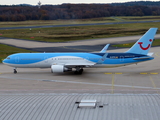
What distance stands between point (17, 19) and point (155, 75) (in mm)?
134160

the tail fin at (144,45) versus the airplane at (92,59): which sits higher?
the tail fin at (144,45)

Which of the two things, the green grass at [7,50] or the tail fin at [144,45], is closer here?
the tail fin at [144,45]

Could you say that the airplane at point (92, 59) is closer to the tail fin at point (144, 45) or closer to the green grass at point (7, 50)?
the tail fin at point (144, 45)

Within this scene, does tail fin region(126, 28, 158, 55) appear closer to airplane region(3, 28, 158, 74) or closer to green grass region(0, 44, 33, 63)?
airplane region(3, 28, 158, 74)

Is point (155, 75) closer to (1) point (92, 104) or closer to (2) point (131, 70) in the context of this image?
(2) point (131, 70)

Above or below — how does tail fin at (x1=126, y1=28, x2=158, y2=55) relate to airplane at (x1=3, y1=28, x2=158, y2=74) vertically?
above

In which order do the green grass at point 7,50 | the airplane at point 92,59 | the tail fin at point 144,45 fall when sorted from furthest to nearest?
the green grass at point 7,50 → the tail fin at point 144,45 → the airplane at point 92,59

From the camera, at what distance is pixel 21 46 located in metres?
77.9

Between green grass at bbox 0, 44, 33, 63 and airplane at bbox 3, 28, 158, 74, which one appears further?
green grass at bbox 0, 44, 33, 63

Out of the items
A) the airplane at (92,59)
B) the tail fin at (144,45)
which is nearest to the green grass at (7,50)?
the airplane at (92,59)

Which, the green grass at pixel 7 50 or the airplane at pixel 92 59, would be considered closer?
the airplane at pixel 92 59

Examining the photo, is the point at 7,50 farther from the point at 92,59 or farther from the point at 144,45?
the point at 144,45

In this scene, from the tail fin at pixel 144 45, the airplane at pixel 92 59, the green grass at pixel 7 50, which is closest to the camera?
the airplane at pixel 92 59

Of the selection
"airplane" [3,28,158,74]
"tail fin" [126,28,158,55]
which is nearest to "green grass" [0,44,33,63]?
"airplane" [3,28,158,74]
